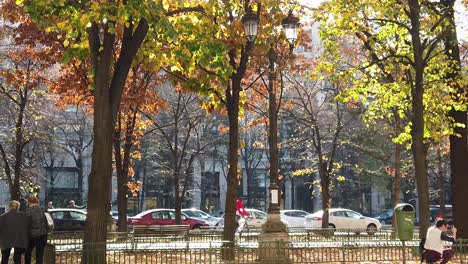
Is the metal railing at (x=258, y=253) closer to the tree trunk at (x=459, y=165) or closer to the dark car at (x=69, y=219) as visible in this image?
the tree trunk at (x=459, y=165)

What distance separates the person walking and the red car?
852 inches

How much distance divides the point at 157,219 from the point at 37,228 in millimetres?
23069

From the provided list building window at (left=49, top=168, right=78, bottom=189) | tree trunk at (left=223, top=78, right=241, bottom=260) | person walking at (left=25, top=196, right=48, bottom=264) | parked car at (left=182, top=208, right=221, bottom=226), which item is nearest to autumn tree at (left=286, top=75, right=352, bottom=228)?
parked car at (left=182, top=208, right=221, bottom=226)

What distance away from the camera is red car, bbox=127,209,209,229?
34.6 meters

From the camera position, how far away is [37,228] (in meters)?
12.2

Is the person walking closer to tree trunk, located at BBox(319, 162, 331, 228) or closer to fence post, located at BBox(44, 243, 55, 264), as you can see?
fence post, located at BBox(44, 243, 55, 264)

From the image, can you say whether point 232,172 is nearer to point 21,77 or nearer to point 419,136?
point 419,136

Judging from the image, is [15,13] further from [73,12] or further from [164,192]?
[164,192]

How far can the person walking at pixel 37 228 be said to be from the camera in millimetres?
12219

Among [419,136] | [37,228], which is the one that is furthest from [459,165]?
[37,228]

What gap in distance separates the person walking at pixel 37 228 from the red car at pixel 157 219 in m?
21.6

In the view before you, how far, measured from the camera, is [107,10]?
1007 centimetres

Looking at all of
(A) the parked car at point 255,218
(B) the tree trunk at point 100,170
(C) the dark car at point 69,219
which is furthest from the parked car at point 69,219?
(B) the tree trunk at point 100,170

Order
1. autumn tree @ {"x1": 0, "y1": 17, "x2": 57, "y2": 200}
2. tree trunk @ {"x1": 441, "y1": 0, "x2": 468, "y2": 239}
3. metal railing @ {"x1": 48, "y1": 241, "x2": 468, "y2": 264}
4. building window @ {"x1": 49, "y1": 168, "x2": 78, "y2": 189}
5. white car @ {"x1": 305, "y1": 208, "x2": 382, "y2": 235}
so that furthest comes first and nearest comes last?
building window @ {"x1": 49, "y1": 168, "x2": 78, "y2": 189} < white car @ {"x1": 305, "y1": 208, "x2": 382, "y2": 235} < autumn tree @ {"x1": 0, "y1": 17, "x2": 57, "y2": 200} < tree trunk @ {"x1": 441, "y1": 0, "x2": 468, "y2": 239} < metal railing @ {"x1": 48, "y1": 241, "x2": 468, "y2": 264}
